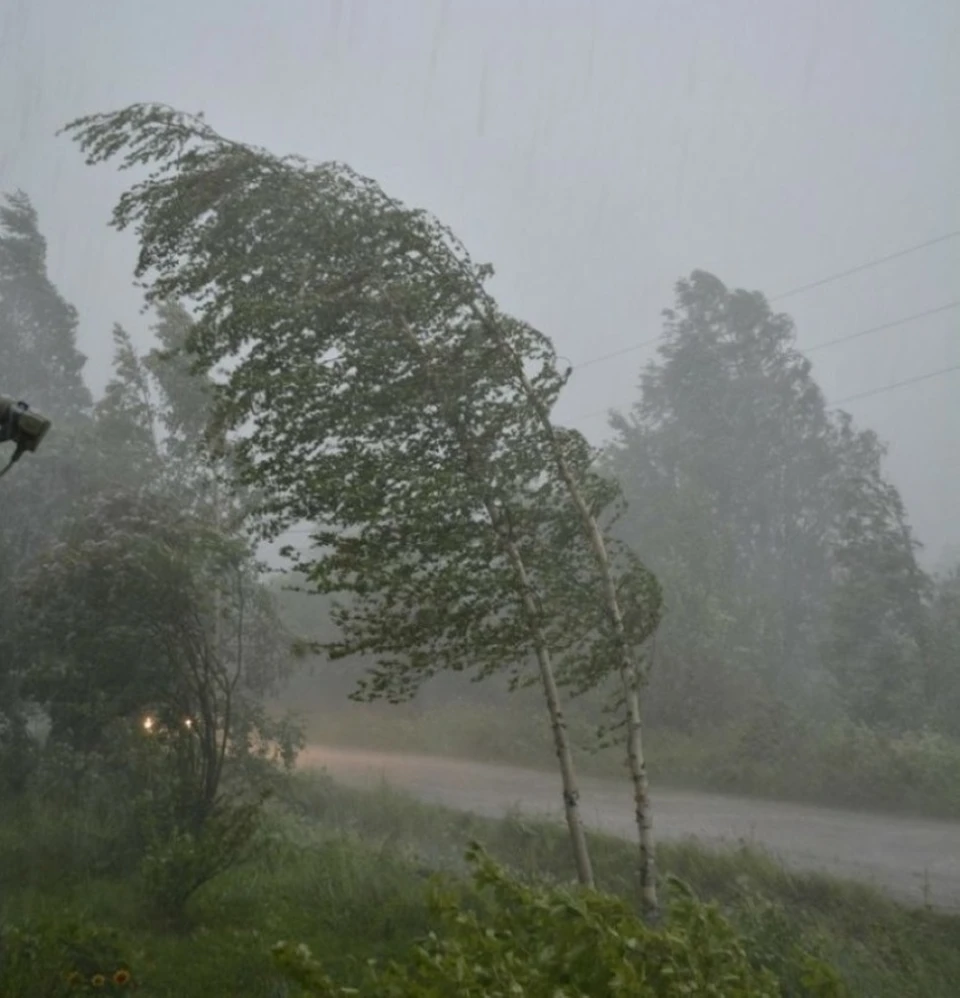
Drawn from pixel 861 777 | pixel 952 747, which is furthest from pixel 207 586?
pixel 952 747

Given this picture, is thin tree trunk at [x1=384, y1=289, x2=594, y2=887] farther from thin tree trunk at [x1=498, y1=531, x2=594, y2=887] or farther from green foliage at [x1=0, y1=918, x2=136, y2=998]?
green foliage at [x1=0, y1=918, x2=136, y2=998]

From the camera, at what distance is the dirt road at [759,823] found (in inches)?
422

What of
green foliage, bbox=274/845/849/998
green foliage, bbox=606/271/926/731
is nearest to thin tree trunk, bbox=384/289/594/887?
green foliage, bbox=274/845/849/998

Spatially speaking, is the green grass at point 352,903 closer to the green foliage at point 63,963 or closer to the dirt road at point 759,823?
the green foliage at point 63,963

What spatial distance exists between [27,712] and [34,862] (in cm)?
490

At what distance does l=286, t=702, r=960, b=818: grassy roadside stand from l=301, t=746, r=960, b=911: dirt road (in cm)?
73

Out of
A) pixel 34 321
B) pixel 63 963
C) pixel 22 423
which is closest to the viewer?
pixel 22 423

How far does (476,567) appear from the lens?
7.32m

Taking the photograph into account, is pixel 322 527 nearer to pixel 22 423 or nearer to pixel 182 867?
pixel 182 867

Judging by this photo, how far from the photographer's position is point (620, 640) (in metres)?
7.59

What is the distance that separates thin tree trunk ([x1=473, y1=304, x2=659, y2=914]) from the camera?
7.36 metres

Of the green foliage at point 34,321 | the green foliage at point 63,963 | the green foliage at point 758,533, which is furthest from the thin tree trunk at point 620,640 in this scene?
the green foliage at point 34,321

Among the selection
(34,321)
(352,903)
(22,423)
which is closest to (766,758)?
(352,903)

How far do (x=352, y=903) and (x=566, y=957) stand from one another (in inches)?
252
